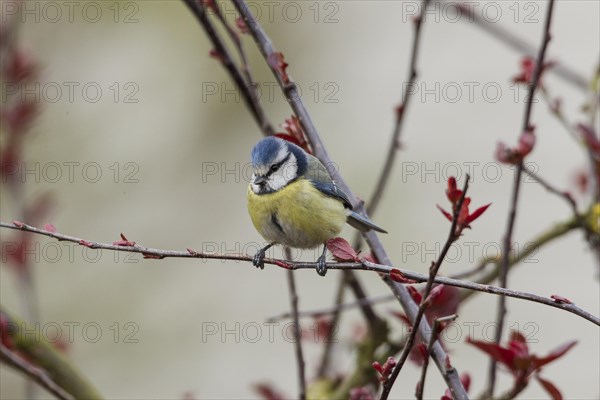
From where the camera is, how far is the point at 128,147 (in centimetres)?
471

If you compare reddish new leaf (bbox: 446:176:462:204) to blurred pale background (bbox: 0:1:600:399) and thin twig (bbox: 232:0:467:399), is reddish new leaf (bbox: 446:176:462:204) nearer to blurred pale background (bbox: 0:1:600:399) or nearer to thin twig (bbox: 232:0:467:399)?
thin twig (bbox: 232:0:467:399)

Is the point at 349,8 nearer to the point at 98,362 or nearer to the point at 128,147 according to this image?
the point at 128,147

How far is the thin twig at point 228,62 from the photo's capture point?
178 cm

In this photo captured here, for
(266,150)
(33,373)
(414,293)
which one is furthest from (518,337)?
(33,373)

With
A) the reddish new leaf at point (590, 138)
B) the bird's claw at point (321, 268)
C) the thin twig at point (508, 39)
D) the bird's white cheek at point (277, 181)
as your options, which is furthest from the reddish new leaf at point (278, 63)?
the reddish new leaf at point (590, 138)

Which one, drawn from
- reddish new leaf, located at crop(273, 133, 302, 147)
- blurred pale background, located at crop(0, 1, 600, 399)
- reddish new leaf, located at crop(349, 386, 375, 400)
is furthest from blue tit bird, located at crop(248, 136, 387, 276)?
blurred pale background, located at crop(0, 1, 600, 399)

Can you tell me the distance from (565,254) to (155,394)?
7.53 ft

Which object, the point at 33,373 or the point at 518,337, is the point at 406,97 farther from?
the point at 33,373

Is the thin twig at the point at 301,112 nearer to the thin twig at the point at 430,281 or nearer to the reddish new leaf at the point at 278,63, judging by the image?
the reddish new leaf at the point at 278,63

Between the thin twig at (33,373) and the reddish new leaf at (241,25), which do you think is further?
the reddish new leaf at (241,25)

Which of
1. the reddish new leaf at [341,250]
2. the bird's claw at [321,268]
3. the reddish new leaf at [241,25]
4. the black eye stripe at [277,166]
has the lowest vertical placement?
the reddish new leaf at [341,250]

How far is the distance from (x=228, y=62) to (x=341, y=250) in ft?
2.10

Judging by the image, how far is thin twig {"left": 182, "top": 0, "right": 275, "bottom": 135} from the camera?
178 cm

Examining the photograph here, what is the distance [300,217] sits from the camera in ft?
6.96
